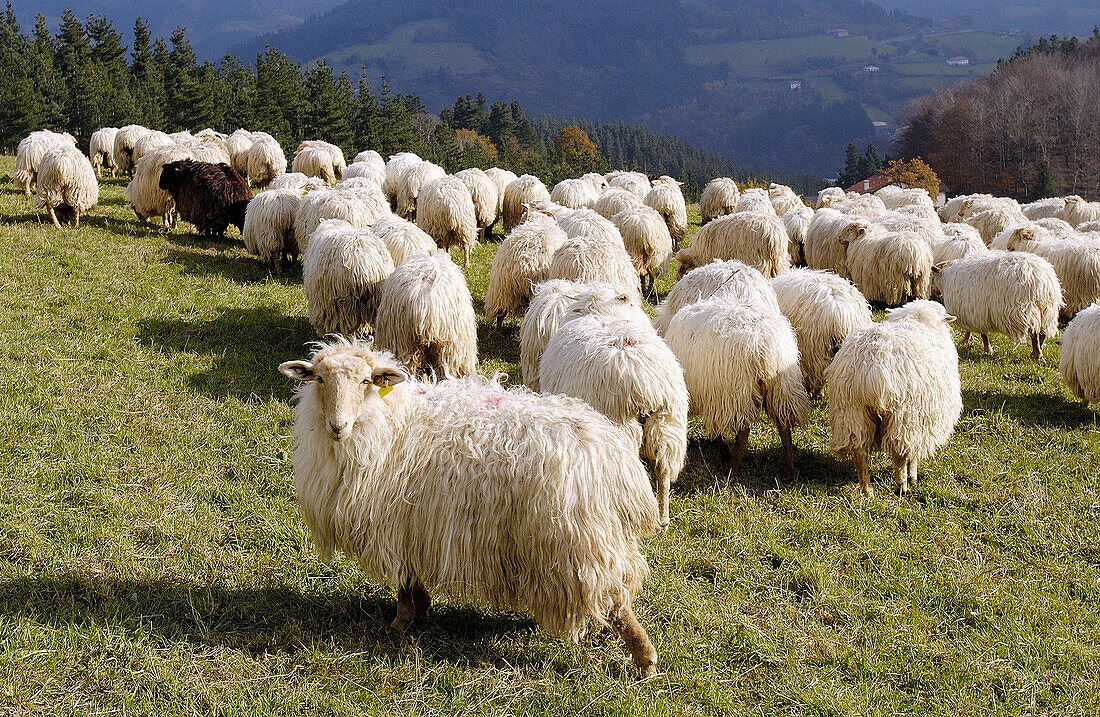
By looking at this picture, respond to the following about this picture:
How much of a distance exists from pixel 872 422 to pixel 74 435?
7.42 m

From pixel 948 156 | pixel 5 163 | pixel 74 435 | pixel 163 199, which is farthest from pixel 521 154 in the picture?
pixel 74 435

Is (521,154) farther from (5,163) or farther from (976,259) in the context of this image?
(976,259)

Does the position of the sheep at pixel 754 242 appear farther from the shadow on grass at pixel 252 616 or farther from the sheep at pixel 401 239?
the shadow on grass at pixel 252 616

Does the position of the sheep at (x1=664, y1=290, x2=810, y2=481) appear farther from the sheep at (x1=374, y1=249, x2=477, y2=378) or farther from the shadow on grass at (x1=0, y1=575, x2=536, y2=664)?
the shadow on grass at (x1=0, y1=575, x2=536, y2=664)

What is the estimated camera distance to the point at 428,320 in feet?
26.3

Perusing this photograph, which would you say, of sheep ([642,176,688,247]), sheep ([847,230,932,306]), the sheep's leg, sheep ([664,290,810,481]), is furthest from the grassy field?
sheep ([642,176,688,247])

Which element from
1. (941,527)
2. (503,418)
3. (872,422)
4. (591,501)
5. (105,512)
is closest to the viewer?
(591,501)

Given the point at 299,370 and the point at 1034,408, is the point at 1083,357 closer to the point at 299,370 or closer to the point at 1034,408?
the point at 1034,408

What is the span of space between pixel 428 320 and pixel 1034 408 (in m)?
7.62

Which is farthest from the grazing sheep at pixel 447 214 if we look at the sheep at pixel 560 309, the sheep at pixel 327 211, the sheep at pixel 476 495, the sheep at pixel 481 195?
the sheep at pixel 476 495

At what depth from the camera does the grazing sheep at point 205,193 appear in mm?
14141

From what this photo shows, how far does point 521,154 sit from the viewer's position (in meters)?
87.4

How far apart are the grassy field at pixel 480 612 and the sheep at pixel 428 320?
1.39m

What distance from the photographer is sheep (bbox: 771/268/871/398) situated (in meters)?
8.48
